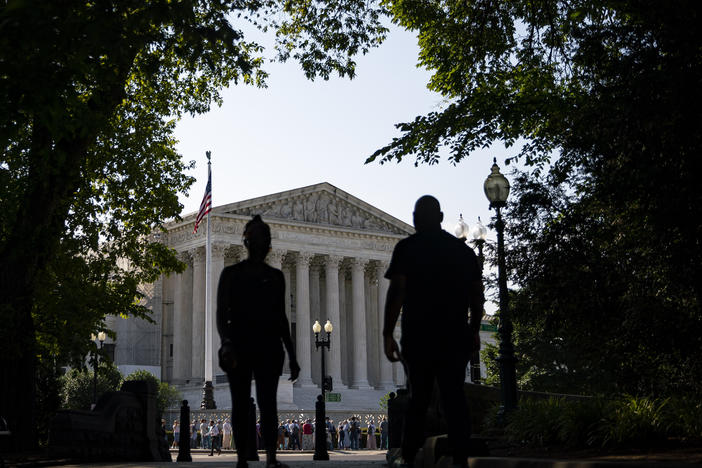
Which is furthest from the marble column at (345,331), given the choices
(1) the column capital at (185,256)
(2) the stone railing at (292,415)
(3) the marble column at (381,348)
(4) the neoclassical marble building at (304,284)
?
(2) the stone railing at (292,415)

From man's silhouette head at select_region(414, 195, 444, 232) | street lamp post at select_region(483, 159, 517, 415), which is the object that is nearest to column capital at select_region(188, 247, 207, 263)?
street lamp post at select_region(483, 159, 517, 415)

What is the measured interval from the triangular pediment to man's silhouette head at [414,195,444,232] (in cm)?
5885

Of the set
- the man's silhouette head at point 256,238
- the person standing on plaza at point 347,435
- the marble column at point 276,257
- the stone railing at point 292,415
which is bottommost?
the person standing on plaza at point 347,435

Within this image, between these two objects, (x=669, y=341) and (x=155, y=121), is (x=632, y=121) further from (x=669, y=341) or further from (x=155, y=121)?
(x=155, y=121)

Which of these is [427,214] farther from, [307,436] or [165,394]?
[165,394]

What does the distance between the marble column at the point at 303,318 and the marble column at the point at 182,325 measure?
355 inches

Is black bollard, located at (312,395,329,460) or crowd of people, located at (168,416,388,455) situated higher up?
black bollard, located at (312,395,329,460)

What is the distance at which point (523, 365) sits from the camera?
5116cm

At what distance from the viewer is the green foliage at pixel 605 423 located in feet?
A: 37.1

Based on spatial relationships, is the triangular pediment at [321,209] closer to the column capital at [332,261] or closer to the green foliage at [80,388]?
the column capital at [332,261]

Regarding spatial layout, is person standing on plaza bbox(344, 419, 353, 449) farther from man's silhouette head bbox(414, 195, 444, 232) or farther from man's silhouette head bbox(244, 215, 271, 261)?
man's silhouette head bbox(414, 195, 444, 232)

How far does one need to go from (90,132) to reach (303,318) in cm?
5563

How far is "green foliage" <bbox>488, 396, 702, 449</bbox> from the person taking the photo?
11320 millimetres

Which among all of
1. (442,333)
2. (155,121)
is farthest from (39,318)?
(442,333)
